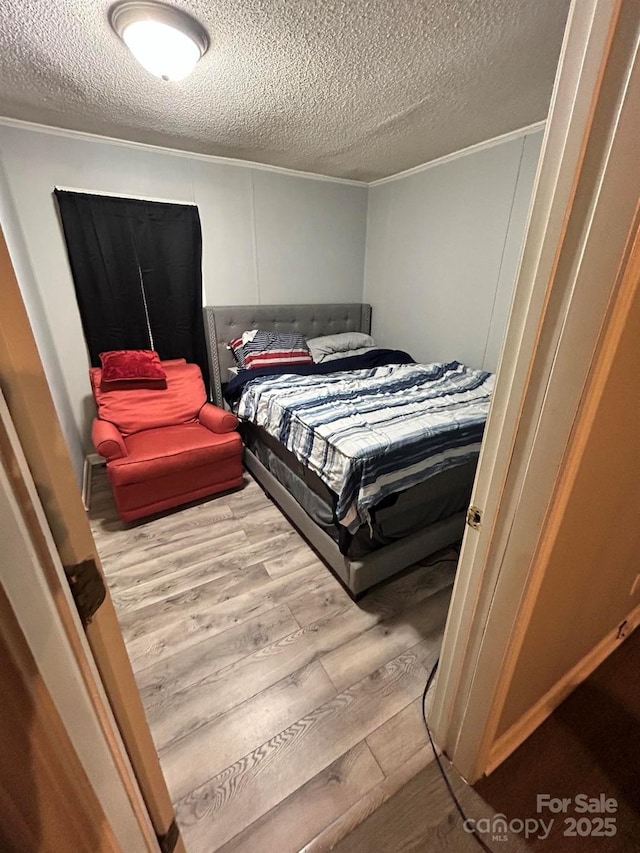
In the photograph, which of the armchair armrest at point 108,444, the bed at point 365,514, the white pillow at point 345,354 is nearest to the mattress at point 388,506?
the bed at point 365,514

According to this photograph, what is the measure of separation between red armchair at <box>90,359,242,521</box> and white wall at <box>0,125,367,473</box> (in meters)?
0.38

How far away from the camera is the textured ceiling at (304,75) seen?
1.35 metres

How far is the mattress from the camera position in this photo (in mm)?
1690

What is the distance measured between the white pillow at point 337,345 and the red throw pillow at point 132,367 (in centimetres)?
133

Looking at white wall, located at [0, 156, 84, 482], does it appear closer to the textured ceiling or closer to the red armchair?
the red armchair

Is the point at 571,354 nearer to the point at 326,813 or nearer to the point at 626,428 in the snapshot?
the point at 626,428

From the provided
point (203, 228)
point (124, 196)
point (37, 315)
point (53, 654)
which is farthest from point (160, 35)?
point (53, 654)

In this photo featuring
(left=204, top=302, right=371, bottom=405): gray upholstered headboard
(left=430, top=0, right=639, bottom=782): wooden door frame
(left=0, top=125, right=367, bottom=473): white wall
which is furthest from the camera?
(left=204, top=302, right=371, bottom=405): gray upholstered headboard

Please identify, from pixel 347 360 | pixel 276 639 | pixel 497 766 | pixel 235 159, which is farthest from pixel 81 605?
pixel 235 159

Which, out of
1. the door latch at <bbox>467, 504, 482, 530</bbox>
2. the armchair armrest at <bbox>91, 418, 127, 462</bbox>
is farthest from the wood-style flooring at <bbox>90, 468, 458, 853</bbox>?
the door latch at <bbox>467, 504, 482, 530</bbox>

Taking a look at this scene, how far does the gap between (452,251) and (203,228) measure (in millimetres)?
2091

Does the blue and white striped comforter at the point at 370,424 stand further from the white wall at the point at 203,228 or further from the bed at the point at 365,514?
the white wall at the point at 203,228

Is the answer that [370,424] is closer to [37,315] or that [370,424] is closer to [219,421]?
[219,421]

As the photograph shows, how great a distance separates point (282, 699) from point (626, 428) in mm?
1475
